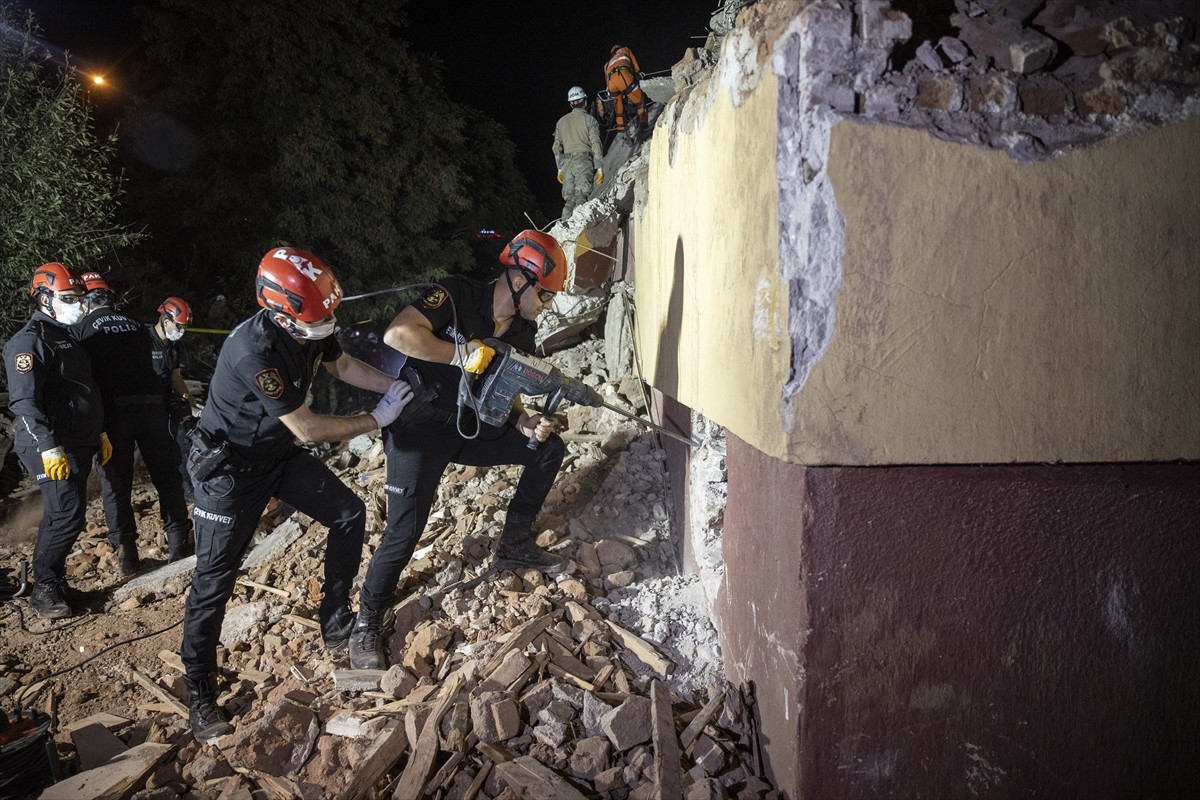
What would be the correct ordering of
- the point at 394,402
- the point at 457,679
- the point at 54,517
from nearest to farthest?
the point at 457,679 < the point at 394,402 < the point at 54,517

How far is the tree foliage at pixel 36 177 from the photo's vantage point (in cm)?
795

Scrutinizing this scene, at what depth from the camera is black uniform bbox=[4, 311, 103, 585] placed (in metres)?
4.39

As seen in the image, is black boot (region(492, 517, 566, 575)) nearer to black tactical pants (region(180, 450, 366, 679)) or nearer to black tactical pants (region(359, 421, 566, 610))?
black tactical pants (region(359, 421, 566, 610))

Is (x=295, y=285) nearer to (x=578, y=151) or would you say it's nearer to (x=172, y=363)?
(x=172, y=363)

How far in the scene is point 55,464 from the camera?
450 cm

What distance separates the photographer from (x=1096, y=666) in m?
1.87

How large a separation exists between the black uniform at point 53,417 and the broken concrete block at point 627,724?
4.57 metres

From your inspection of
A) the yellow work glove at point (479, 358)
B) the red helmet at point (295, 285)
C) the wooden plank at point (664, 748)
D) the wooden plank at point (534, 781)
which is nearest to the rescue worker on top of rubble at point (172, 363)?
the red helmet at point (295, 285)

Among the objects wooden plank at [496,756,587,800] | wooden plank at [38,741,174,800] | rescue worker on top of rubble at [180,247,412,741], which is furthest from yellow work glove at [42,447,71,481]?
wooden plank at [496,756,587,800]

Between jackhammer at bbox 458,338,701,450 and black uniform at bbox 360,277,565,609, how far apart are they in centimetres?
14

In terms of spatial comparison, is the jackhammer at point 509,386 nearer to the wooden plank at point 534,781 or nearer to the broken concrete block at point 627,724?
the broken concrete block at point 627,724

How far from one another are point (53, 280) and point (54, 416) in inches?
43.9

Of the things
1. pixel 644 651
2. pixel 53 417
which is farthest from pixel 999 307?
pixel 53 417

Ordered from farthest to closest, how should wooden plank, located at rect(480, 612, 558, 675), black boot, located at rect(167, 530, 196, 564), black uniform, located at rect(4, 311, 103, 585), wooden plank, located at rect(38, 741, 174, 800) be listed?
black boot, located at rect(167, 530, 196, 564), black uniform, located at rect(4, 311, 103, 585), wooden plank, located at rect(480, 612, 558, 675), wooden plank, located at rect(38, 741, 174, 800)
